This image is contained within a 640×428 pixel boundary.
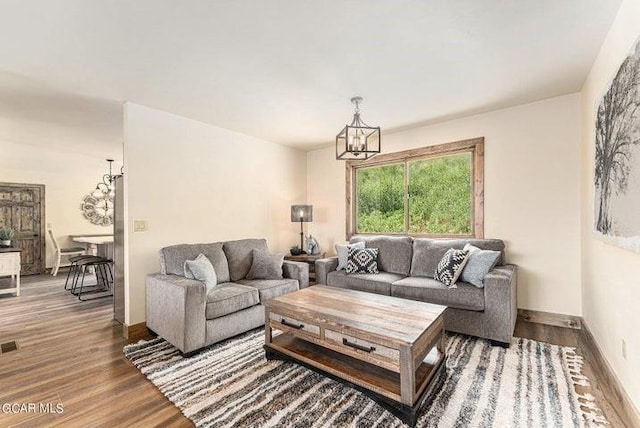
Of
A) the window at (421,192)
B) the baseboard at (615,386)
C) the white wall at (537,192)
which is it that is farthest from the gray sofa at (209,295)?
the baseboard at (615,386)

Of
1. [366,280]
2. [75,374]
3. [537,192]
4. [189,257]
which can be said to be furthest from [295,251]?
[537,192]

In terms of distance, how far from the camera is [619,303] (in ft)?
6.44

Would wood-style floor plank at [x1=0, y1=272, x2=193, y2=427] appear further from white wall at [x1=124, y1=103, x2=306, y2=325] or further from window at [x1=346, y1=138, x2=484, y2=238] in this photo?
window at [x1=346, y1=138, x2=484, y2=238]

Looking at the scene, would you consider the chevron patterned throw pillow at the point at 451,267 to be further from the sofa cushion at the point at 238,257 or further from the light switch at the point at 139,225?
the light switch at the point at 139,225

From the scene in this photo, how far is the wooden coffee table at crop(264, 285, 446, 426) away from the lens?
1761mm

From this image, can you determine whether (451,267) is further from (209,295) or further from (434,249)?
(209,295)

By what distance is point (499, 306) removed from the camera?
2.68m

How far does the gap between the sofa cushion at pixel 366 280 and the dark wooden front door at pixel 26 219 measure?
6.81m

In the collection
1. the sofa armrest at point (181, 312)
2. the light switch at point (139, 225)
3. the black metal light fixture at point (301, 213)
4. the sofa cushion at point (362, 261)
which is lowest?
the sofa armrest at point (181, 312)

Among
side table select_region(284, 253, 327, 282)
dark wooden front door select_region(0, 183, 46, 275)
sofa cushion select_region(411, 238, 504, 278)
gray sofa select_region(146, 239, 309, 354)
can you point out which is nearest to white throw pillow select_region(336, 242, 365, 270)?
gray sofa select_region(146, 239, 309, 354)

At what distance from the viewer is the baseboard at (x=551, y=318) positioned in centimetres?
310

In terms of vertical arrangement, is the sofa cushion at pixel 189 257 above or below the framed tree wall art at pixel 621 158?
below

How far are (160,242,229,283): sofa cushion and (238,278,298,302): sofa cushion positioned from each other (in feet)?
0.91

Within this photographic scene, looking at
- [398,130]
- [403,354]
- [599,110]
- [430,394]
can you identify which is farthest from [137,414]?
[398,130]
